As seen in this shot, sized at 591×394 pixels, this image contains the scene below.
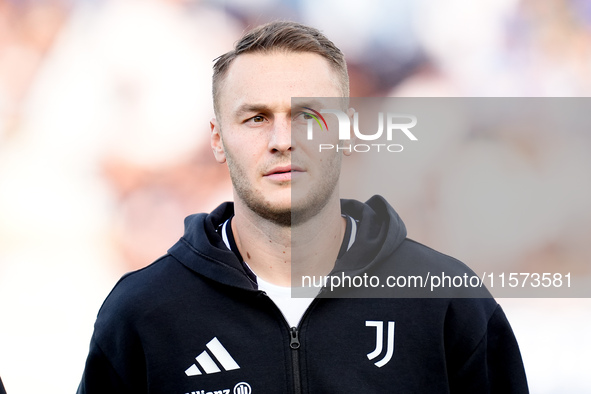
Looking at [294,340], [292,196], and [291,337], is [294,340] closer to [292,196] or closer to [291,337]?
[291,337]

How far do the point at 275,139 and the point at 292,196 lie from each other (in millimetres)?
153

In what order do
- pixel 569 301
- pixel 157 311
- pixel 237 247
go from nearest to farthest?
pixel 157 311
pixel 237 247
pixel 569 301

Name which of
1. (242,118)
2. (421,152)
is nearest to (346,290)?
(242,118)

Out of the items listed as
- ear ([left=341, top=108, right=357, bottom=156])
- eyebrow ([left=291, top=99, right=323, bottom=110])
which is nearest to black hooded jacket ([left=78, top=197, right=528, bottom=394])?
ear ([left=341, top=108, right=357, bottom=156])

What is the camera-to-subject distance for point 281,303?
5.52 ft

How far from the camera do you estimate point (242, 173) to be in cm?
170

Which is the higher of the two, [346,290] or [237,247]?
[237,247]

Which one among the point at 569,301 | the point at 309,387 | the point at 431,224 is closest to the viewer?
the point at 309,387

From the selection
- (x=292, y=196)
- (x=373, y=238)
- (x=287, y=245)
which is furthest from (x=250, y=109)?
(x=373, y=238)

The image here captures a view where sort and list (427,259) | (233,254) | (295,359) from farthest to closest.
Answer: (427,259) → (233,254) → (295,359)

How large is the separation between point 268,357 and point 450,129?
181cm

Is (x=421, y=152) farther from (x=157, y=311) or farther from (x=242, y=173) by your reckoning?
(x=157, y=311)

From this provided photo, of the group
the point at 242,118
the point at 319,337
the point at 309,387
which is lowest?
the point at 309,387

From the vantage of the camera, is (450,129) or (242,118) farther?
(450,129)
